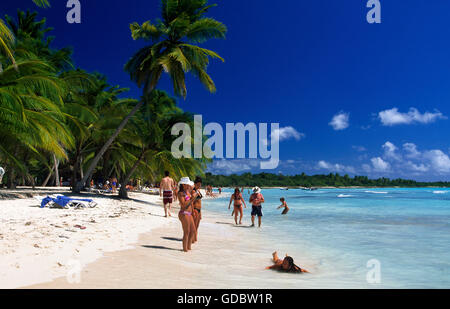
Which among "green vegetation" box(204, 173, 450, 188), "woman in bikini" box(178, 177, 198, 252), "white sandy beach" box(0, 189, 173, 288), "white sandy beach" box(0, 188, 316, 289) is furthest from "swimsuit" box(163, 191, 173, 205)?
"green vegetation" box(204, 173, 450, 188)

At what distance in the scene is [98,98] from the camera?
19.7m

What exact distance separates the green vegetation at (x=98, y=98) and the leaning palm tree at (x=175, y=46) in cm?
5

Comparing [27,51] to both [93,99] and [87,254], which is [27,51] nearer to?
[93,99]

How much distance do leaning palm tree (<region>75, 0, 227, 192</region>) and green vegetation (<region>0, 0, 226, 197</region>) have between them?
0.05 m

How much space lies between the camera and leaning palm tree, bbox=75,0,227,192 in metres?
15.4

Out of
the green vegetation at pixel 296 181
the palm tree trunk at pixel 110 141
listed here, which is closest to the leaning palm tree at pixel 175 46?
the palm tree trunk at pixel 110 141

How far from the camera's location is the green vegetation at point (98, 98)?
10.7 m

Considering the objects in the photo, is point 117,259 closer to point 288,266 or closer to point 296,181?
point 288,266

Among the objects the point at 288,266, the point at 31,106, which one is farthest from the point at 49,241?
the point at 31,106

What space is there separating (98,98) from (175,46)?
7147 mm

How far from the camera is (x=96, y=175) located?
41000 mm

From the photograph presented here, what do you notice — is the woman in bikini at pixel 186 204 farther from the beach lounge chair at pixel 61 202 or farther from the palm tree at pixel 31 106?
the palm tree at pixel 31 106

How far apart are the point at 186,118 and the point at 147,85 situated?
3.00 metres

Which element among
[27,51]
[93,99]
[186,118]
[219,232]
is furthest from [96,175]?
[219,232]
